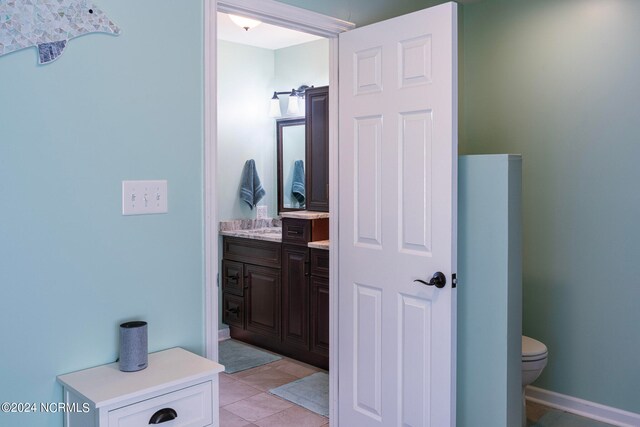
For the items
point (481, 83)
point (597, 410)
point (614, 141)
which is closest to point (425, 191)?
point (614, 141)

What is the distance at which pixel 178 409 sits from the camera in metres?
1.79

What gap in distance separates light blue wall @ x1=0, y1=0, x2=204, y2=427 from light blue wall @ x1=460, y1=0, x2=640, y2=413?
6.41ft

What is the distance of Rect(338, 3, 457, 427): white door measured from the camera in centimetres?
229

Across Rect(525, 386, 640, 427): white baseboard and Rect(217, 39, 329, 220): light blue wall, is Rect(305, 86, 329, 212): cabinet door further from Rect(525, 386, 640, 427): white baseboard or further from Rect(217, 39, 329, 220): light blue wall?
Rect(525, 386, 640, 427): white baseboard

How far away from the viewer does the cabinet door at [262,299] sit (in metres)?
4.18

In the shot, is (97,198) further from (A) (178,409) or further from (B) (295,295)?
(B) (295,295)

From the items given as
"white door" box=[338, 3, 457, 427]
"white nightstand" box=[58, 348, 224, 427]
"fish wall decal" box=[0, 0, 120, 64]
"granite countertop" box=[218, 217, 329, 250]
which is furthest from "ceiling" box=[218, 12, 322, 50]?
"white nightstand" box=[58, 348, 224, 427]

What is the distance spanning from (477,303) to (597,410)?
1.20 metres

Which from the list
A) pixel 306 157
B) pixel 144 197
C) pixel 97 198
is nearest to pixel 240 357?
pixel 306 157

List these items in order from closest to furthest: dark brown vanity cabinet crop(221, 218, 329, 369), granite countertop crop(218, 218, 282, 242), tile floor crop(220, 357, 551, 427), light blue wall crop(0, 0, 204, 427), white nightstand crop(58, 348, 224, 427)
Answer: white nightstand crop(58, 348, 224, 427), light blue wall crop(0, 0, 204, 427), tile floor crop(220, 357, 551, 427), dark brown vanity cabinet crop(221, 218, 329, 369), granite countertop crop(218, 218, 282, 242)

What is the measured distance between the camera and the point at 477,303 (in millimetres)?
2391

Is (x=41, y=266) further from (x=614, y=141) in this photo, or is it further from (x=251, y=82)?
(x=251, y=82)

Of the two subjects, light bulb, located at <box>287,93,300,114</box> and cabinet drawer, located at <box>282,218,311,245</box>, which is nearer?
cabinet drawer, located at <box>282,218,311,245</box>

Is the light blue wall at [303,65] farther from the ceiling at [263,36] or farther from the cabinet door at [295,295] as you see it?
the cabinet door at [295,295]
